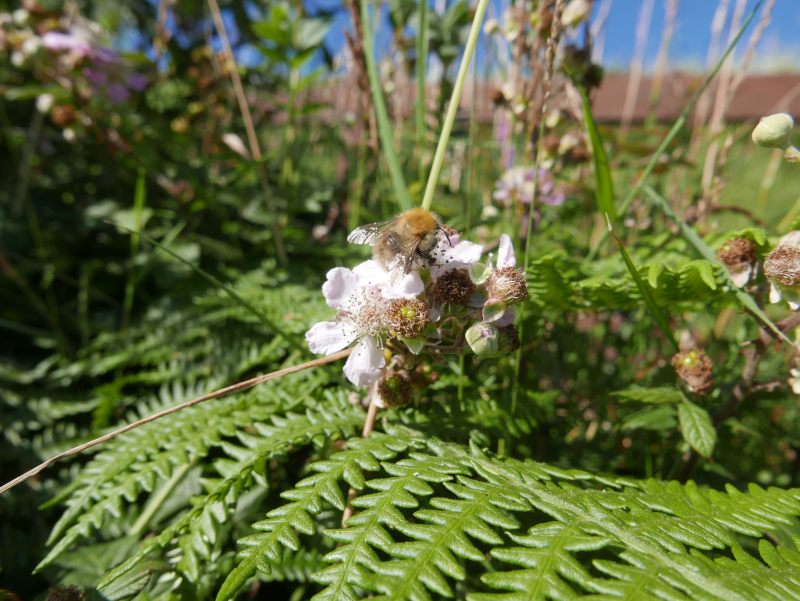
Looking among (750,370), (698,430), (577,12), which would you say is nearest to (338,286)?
(698,430)

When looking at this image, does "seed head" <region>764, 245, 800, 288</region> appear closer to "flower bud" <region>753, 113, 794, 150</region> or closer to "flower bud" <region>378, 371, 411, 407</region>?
"flower bud" <region>753, 113, 794, 150</region>

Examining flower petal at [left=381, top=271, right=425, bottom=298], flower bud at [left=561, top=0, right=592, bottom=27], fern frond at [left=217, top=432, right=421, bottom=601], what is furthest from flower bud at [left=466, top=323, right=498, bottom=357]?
flower bud at [left=561, top=0, right=592, bottom=27]

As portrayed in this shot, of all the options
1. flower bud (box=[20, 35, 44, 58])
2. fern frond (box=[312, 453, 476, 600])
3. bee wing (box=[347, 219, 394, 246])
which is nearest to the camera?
fern frond (box=[312, 453, 476, 600])

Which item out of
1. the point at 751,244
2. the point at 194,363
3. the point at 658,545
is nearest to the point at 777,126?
the point at 751,244

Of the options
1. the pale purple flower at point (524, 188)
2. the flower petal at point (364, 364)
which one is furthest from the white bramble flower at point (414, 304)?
the pale purple flower at point (524, 188)

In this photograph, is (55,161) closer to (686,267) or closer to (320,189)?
(320,189)

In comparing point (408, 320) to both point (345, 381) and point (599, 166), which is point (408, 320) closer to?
point (345, 381)

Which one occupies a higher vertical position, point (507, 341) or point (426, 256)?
point (426, 256)
